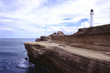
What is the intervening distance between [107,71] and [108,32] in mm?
4635

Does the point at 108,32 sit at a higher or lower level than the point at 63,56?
higher

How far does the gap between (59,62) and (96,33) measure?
5693 millimetres

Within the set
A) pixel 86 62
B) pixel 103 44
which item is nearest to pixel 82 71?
pixel 86 62

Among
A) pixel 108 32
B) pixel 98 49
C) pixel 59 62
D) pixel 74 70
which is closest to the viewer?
pixel 74 70

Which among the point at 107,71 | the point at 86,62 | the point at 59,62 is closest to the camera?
the point at 107,71

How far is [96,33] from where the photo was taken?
400 inches

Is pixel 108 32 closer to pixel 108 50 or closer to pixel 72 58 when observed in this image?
pixel 108 50

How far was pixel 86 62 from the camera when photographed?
282 inches

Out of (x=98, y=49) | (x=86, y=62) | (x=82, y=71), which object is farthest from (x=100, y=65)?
(x=98, y=49)

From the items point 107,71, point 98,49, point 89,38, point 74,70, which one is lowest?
point 74,70

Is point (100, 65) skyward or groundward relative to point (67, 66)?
skyward

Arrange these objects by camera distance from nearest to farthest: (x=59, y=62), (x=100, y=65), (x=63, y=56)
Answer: (x=100, y=65) → (x=63, y=56) → (x=59, y=62)

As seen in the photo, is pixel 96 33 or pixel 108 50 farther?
pixel 96 33

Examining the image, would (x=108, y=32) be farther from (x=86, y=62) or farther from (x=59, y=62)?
(x=59, y=62)
